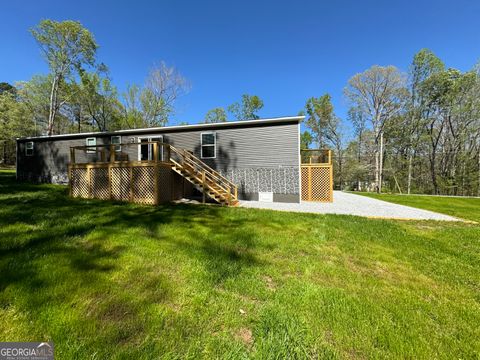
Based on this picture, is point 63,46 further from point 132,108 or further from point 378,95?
point 378,95

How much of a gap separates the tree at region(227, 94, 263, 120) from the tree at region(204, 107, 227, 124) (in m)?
1.59

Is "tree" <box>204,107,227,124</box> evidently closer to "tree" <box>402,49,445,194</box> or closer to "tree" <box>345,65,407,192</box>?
"tree" <box>345,65,407,192</box>

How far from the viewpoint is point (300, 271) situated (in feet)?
10.6

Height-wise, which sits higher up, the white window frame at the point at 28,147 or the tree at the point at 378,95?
the tree at the point at 378,95

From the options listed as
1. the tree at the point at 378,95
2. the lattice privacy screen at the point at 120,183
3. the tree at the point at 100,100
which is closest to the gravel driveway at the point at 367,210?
the lattice privacy screen at the point at 120,183

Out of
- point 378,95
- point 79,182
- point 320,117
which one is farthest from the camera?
point 320,117

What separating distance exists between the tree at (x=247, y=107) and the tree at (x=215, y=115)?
5.20ft

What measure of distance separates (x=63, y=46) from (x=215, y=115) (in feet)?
58.5

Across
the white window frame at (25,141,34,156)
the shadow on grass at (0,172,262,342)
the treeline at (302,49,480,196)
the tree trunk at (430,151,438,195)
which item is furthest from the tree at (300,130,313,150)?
the white window frame at (25,141,34,156)

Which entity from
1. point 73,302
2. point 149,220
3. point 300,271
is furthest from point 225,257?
point 149,220

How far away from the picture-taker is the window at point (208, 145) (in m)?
11.4

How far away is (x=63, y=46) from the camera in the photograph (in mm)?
21375

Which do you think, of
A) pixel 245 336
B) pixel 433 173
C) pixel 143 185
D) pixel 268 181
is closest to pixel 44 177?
pixel 143 185

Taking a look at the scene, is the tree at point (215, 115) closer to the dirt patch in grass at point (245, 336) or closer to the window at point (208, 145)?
the window at point (208, 145)
